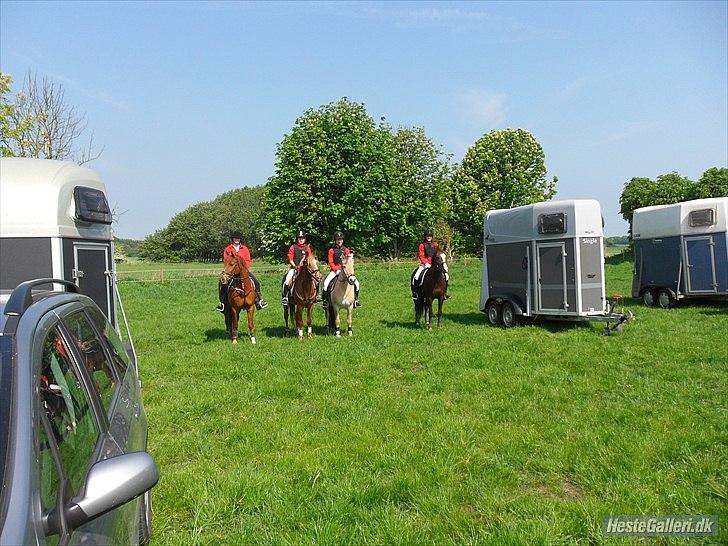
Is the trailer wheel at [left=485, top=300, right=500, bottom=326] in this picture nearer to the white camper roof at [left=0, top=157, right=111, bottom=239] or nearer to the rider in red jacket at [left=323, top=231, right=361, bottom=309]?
the rider in red jacket at [left=323, top=231, right=361, bottom=309]

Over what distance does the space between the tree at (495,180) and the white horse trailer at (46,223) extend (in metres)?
42.1

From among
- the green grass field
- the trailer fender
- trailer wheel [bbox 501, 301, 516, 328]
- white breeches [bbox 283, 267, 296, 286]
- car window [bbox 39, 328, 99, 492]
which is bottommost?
the green grass field

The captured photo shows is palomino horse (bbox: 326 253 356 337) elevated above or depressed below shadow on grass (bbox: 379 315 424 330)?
above

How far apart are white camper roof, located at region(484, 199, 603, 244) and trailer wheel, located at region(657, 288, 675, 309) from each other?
590 cm

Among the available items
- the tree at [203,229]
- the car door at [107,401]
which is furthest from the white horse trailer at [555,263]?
the tree at [203,229]

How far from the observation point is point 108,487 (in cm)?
195

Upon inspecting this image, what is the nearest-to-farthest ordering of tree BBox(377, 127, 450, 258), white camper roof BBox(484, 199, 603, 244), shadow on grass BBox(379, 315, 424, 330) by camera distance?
white camper roof BBox(484, 199, 603, 244) < shadow on grass BBox(379, 315, 424, 330) < tree BBox(377, 127, 450, 258)

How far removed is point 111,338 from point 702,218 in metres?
17.0

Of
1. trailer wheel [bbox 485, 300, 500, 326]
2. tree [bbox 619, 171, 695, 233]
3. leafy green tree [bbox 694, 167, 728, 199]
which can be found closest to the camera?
trailer wheel [bbox 485, 300, 500, 326]

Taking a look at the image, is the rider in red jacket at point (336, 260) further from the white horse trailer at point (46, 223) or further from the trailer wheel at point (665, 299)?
the trailer wheel at point (665, 299)

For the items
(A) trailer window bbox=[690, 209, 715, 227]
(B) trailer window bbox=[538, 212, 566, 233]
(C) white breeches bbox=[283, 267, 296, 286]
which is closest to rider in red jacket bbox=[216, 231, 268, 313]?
(C) white breeches bbox=[283, 267, 296, 286]

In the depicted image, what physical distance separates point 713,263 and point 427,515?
1548 cm

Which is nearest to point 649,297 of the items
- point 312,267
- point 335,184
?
point 312,267

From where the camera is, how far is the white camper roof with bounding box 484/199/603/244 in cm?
1299
